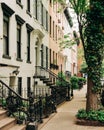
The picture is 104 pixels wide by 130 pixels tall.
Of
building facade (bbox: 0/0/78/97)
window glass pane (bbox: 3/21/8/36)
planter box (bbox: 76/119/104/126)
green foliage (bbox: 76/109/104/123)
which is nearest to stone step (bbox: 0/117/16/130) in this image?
planter box (bbox: 76/119/104/126)

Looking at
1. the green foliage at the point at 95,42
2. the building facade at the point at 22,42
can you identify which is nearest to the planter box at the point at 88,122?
the green foliage at the point at 95,42

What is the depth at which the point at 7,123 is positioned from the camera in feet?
43.4

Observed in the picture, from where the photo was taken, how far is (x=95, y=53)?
17.9 m

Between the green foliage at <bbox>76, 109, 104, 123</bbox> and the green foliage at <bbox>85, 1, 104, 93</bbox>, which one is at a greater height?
the green foliage at <bbox>85, 1, 104, 93</bbox>

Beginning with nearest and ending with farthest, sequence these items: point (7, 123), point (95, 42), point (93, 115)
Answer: point (7, 123)
point (93, 115)
point (95, 42)

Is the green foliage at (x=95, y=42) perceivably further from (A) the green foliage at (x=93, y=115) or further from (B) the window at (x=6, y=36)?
(B) the window at (x=6, y=36)

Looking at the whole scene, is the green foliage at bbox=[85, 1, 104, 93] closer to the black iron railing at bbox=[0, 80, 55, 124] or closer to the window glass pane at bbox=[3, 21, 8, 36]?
the black iron railing at bbox=[0, 80, 55, 124]

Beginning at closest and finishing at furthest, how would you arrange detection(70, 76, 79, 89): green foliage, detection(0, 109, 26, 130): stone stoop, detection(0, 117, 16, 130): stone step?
detection(0, 117, 16, 130): stone step < detection(0, 109, 26, 130): stone stoop < detection(70, 76, 79, 89): green foliage

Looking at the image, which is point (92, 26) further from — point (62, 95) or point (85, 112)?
point (62, 95)

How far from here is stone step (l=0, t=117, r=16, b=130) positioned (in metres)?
12.8

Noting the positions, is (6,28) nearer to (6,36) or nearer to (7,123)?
(6,36)

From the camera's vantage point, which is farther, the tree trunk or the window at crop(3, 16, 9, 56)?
the window at crop(3, 16, 9, 56)

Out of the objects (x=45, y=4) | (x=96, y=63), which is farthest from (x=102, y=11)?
(x=45, y=4)

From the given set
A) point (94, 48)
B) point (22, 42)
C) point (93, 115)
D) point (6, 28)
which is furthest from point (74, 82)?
point (93, 115)
